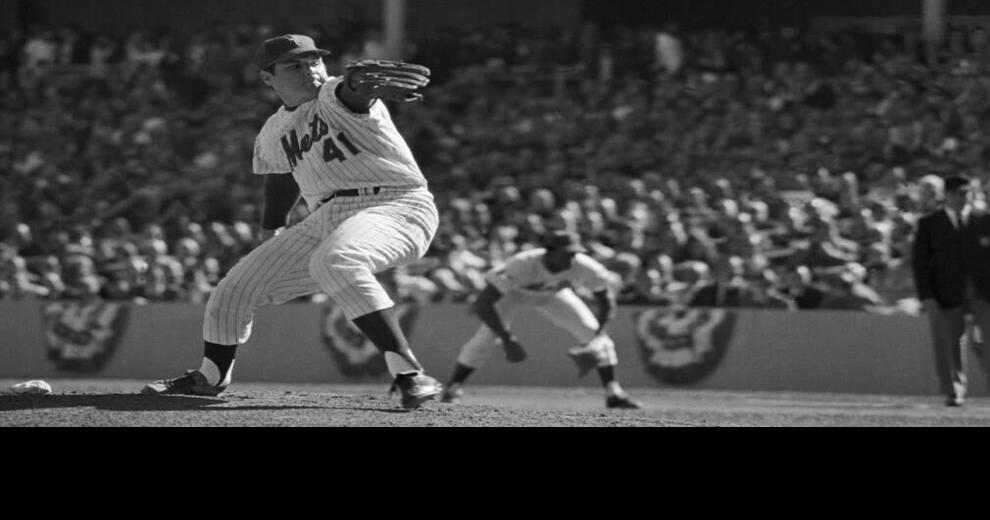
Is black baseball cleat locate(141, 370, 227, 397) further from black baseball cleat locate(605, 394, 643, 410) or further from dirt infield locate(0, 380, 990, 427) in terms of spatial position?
black baseball cleat locate(605, 394, 643, 410)

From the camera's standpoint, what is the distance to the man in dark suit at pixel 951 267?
12.0 meters

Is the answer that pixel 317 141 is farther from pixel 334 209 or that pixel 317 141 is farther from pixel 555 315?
pixel 555 315

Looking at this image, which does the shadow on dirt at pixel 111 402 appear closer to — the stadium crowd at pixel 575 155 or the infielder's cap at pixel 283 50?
the infielder's cap at pixel 283 50

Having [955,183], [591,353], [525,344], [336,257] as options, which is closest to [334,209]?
[336,257]

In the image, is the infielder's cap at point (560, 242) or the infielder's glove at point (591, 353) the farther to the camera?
the infielder's glove at point (591, 353)

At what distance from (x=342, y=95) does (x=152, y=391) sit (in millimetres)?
1831

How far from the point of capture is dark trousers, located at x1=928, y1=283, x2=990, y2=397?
1198cm

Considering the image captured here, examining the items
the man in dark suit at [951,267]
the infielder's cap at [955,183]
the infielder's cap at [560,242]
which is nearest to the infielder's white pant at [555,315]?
the infielder's cap at [560,242]

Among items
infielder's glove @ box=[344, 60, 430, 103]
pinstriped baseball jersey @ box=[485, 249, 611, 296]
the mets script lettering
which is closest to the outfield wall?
pinstriped baseball jersey @ box=[485, 249, 611, 296]

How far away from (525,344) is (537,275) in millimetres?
3092

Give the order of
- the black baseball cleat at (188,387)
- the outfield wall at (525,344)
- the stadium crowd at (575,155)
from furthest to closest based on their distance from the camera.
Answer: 1. the stadium crowd at (575,155)
2. the outfield wall at (525,344)
3. the black baseball cleat at (188,387)

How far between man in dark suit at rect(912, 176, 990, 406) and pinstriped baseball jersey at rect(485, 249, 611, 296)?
99.0 inches

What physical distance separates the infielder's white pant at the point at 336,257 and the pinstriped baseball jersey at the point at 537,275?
488 cm
